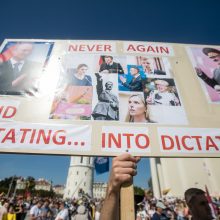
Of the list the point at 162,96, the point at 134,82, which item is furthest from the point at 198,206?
the point at 134,82

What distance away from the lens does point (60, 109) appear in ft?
7.64

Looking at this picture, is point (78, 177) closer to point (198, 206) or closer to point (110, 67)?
point (198, 206)

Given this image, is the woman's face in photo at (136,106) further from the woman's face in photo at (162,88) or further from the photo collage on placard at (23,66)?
the photo collage on placard at (23,66)

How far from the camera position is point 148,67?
2.83 metres

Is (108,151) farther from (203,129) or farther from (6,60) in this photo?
(6,60)

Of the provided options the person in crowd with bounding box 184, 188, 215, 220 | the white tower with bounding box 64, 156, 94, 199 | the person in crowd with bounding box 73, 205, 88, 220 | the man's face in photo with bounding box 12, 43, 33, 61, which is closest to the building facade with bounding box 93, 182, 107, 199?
the white tower with bounding box 64, 156, 94, 199

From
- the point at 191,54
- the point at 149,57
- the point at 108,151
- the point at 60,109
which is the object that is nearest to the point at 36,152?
the point at 60,109

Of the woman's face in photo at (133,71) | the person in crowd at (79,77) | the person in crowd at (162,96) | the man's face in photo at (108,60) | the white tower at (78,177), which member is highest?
the white tower at (78,177)

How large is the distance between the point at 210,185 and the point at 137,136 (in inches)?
1623

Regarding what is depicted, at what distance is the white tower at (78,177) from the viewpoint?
63812 millimetres

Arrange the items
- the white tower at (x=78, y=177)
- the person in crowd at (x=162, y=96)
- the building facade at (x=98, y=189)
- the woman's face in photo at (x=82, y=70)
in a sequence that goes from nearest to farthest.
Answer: the person in crowd at (x=162, y=96) < the woman's face in photo at (x=82, y=70) < the white tower at (x=78, y=177) < the building facade at (x=98, y=189)

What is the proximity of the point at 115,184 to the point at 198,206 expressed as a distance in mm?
2186

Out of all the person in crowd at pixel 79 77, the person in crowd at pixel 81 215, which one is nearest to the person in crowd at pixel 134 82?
the person in crowd at pixel 79 77

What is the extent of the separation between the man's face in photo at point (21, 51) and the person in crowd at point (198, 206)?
10.8 feet
